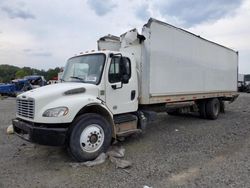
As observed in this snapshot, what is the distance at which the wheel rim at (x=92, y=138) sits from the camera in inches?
216

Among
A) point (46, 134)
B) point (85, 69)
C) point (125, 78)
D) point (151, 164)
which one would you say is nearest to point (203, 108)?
point (125, 78)

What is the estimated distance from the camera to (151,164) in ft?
17.7

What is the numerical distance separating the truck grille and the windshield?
1325 millimetres

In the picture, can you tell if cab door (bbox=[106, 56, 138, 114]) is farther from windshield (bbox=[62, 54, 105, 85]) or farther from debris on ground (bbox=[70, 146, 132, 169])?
debris on ground (bbox=[70, 146, 132, 169])

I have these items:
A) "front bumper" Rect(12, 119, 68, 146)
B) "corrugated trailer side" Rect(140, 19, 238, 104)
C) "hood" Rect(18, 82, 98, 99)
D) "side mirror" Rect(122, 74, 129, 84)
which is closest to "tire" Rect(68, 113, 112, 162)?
"front bumper" Rect(12, 119, 68, 146)

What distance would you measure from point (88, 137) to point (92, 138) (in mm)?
118

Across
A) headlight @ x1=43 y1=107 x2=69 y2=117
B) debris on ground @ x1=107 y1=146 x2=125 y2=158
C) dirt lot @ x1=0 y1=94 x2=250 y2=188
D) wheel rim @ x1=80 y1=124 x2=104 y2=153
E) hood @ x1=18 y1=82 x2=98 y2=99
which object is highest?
hood @ x1=18 y1=82 x2=98 y2=99

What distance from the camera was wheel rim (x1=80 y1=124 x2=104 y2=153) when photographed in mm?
5484

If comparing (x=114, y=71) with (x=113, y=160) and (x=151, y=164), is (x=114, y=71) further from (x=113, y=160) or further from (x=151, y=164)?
(x=151, y=164)

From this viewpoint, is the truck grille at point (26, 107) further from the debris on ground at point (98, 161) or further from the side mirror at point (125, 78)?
the side mirror at point (125, 78)

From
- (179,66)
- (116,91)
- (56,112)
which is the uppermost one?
(179,66)

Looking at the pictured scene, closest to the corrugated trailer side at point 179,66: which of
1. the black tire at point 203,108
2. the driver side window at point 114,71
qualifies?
the black tire at point 203,108

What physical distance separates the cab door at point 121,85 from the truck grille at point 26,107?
1.75 meters

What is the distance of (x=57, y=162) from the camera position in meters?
5.57
